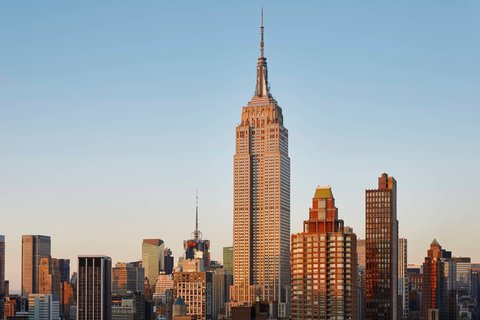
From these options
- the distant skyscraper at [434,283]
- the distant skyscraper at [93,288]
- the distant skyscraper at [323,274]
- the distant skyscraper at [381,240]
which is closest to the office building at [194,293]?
the distant skyscraper at [93,288]

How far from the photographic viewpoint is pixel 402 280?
198625 millimetres

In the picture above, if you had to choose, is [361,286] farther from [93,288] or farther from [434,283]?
[93,288]

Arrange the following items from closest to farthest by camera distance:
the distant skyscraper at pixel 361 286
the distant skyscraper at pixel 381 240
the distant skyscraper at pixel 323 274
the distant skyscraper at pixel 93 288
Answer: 1. the distant skyscraper at pixel 323 274
2. the distant skyscraper at pixel 361 286
3. the distant skyscraper at pixel 381 240
4. the distant skyscraper at pixel 93 288

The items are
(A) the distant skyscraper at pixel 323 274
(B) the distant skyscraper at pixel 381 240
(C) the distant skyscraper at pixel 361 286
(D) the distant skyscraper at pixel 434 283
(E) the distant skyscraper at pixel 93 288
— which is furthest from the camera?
(E) the distant skyscraper at pixel 93 288

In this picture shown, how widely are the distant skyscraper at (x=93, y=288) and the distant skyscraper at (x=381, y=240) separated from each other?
69635mm

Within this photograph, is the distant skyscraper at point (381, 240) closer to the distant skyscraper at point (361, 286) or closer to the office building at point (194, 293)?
the distant skyscraper at point (361, 286)

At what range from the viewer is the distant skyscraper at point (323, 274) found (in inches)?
4230

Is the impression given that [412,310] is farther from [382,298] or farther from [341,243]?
[341,243]

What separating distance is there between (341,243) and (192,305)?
8832 cm

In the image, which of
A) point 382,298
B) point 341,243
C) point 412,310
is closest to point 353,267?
point 341,243

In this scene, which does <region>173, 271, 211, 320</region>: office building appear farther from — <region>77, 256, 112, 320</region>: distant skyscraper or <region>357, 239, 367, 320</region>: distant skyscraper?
<region>357, 239, 367, 320</region>: distant skyscraper

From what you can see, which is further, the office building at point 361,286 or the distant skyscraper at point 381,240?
the distant skyscraper at point 381,240

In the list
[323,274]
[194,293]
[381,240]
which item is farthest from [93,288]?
[323,274]

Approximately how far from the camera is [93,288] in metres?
194
